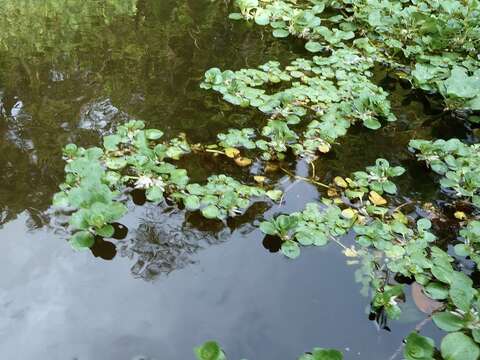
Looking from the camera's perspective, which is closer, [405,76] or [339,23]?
[405,76]

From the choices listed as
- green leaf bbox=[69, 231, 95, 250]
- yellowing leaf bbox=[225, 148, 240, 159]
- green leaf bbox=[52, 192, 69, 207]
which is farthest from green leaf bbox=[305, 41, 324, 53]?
green leaf bbox=[69, 231, 95, 250]

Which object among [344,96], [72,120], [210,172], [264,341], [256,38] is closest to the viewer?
[264,341]

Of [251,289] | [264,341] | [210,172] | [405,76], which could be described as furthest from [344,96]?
[264,341]

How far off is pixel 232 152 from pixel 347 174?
2.29 ft

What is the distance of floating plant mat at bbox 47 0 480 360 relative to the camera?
2.24 meters

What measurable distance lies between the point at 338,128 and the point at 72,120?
170cm

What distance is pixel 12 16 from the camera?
424cm

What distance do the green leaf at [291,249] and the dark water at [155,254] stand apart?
0.04m

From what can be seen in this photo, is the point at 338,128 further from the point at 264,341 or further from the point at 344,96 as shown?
the point at 264,341

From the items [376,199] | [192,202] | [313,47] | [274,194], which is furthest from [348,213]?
[313,47]

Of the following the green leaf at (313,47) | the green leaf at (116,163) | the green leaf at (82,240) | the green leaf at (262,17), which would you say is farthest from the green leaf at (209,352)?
the green leaf at (262,17)

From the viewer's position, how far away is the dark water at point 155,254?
2012 mm

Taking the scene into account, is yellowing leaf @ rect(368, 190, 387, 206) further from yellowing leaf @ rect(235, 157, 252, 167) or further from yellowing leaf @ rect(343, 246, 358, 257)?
yellowing leaf @ rect(235, 157, 252, 167)

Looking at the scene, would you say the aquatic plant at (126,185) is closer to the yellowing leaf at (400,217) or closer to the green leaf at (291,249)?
the green leaf at (291,249)
